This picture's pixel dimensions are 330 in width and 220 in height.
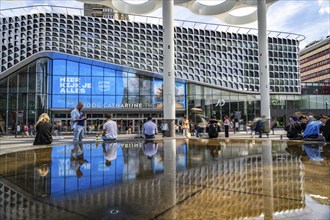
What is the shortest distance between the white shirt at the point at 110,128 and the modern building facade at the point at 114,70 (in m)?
29.1

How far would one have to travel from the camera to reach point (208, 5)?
36812 millimetres

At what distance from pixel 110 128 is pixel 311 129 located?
26.9ft

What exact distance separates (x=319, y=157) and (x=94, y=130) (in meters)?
35.9

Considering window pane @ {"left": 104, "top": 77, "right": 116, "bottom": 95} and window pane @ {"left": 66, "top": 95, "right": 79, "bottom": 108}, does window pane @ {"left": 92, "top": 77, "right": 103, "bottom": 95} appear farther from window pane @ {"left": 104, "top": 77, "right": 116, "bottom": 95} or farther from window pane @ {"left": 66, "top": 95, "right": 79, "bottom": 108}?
window pane @ {"left": 66, "top": 95, "right": 79, "bottom": 108}

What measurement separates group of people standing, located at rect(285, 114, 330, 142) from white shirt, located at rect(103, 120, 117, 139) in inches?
312

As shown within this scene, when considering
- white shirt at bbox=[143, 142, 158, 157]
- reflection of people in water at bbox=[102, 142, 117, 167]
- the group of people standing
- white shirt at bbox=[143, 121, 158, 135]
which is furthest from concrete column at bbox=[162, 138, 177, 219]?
white shirt at bbox=[143, 121, 158, 135]

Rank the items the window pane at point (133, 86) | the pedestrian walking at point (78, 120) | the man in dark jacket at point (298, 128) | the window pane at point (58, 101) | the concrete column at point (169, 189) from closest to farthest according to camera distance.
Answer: the concrete column at point (169, 189), the pedestrian walking at point (78, 120), the man in dark jacket at point (298, 128), the window pane at point (58, 101), the window pane at point (133, 86)

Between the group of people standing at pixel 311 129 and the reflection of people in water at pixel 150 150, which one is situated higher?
the group of people standing at pixel 311 129

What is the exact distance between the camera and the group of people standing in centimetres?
927

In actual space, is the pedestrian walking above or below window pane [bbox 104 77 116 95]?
below

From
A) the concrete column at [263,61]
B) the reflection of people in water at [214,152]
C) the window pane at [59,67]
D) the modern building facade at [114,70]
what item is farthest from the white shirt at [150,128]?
the window pane at [59,67]

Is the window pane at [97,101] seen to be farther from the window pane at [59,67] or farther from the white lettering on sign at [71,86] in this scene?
the window pane at [59,67]

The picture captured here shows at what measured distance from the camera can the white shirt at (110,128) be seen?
37.2ft

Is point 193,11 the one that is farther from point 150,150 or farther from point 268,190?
point 268,190
